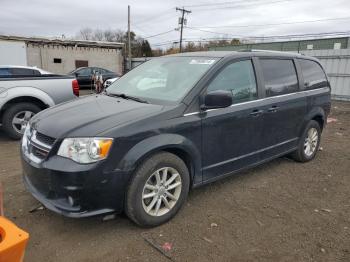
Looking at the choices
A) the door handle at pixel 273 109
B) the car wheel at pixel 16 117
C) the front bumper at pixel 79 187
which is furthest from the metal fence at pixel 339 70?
the front bumper at pixel 79 187

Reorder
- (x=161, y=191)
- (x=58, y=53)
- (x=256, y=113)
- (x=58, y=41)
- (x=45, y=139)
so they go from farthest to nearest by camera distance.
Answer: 1. (x=58, y=53)
2. (x=58, y=41)
3. (x=256, y=113)
4. (x=161, y=191)
5. (x=45, y=139)

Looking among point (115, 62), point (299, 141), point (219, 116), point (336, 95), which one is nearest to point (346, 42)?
point (336, 95)

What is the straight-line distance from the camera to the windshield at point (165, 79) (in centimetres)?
365

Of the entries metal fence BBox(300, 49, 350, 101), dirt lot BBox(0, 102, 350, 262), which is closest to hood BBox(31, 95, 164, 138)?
dirt lot BBox(0, 102, 350, 262)

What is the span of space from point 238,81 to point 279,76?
0.93 m

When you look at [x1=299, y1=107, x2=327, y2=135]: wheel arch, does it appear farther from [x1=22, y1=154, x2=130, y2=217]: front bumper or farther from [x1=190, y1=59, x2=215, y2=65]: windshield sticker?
[x1=22, y1=154, x2=130, y2=217]: front bumper

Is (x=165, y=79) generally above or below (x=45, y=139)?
above

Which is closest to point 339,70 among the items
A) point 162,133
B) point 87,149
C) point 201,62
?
point 201,62

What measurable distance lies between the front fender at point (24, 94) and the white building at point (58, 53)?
698 inches

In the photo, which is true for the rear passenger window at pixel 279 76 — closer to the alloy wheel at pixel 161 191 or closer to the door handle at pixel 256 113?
the door handle at pixel 256 113

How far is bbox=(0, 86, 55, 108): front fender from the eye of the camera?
21.5 ft

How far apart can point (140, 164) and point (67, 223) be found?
42.0 inches

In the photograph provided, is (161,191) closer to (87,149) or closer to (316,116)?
(87,149)

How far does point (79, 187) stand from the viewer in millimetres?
2771
